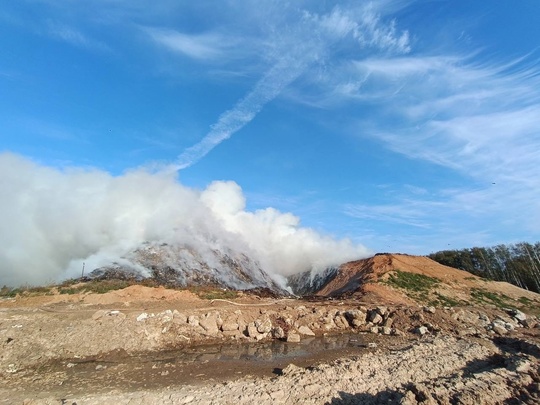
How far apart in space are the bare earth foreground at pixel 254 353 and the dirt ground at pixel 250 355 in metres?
0.06

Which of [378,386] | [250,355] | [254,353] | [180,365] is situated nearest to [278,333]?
[254,353]

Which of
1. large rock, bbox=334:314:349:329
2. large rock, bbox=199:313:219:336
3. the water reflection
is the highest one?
large rock, bbox=199:313:219:336

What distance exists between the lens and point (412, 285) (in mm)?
35531

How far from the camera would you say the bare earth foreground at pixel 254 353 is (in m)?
9.42

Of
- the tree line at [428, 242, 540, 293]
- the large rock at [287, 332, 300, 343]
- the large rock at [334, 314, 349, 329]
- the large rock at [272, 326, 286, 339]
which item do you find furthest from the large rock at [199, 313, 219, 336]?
the tree line at [428, 242, 540, 293]

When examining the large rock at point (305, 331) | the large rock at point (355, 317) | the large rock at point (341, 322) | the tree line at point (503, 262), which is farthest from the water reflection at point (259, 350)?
the tree line at point (503, 262)

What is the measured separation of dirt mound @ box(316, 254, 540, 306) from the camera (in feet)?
106

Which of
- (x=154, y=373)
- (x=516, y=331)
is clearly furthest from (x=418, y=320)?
(x=154, y=373)

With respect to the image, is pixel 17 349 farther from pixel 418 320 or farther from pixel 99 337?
pixel 418 320

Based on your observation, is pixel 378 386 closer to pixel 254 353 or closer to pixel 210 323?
pixel 254 353

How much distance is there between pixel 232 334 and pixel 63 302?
12.9 m

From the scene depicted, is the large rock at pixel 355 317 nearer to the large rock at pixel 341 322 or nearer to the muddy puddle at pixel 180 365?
the large rock at pixel 341 322

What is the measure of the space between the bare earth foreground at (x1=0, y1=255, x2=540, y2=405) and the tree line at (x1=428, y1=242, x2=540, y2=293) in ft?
143

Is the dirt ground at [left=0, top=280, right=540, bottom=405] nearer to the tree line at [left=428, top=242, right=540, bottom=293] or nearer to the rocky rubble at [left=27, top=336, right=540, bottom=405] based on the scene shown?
the rocky rubble at [left=27, top=336, right=540, bottom=405]
